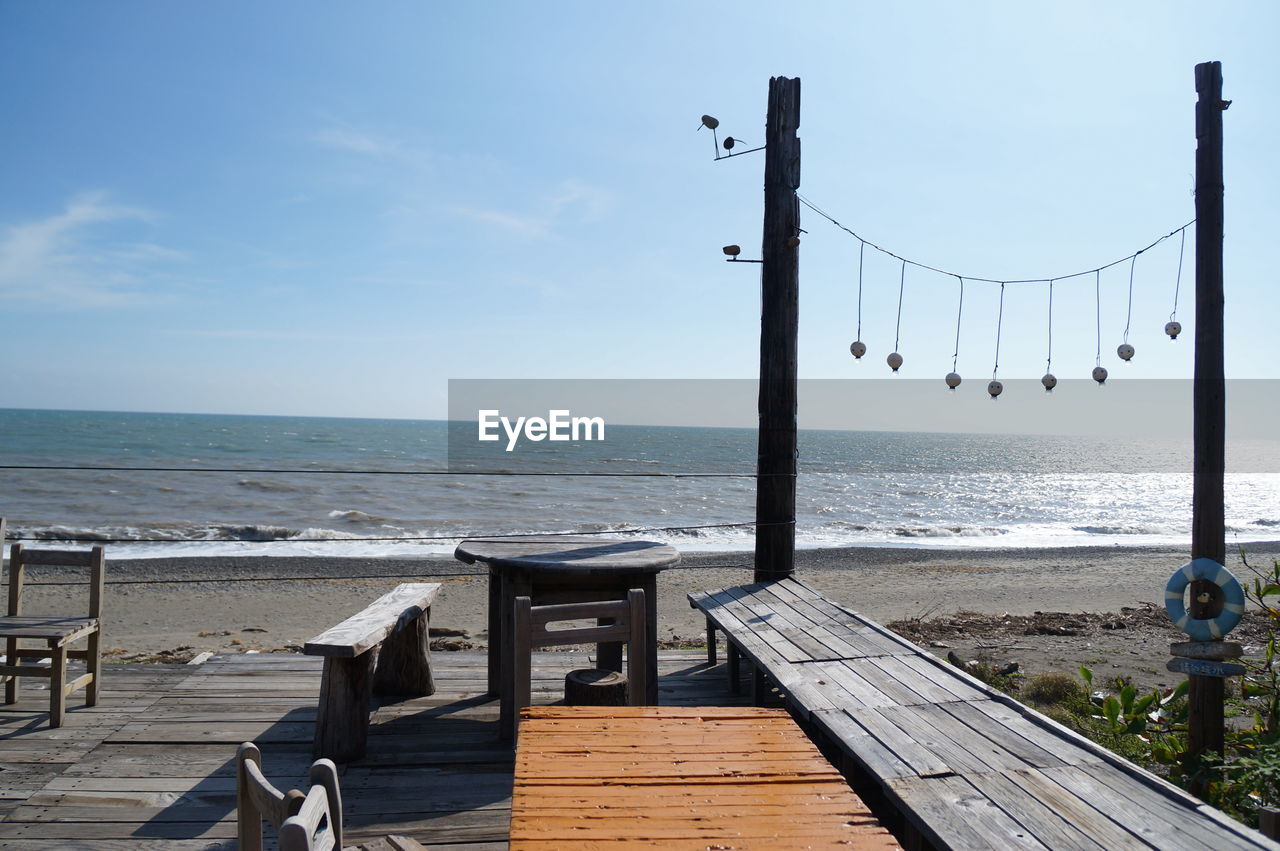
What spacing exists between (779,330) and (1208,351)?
255 centimetres

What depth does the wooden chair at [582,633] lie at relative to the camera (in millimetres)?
3328

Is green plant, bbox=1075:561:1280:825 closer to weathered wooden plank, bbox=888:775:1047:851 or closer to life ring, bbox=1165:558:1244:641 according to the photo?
life ring, bbox=1165:558:1244:641

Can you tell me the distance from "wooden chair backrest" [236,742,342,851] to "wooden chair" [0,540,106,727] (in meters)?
3.05

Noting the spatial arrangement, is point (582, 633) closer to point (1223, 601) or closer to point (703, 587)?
point (1223, 601)

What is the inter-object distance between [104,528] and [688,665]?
624 inches

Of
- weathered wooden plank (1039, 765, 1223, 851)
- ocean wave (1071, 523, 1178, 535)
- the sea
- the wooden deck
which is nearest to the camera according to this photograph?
weathered wooden plank (1039, 765, 1223, 851)

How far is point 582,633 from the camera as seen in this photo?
3428 millimetres

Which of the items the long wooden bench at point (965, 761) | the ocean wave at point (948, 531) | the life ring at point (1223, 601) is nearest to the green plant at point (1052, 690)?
the life ring at point (1223, 601)

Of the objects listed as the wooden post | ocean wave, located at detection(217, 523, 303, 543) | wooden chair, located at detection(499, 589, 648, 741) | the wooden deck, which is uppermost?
the wooden post

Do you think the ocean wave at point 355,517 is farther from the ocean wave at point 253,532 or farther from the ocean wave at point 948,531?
the ocean wave at point 948,531

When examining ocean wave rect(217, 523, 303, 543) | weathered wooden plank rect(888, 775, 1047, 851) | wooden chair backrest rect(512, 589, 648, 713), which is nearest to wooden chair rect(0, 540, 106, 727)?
wooden chair backrest rect(512, 589, 648, 713)

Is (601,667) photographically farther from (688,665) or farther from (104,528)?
(104,528)

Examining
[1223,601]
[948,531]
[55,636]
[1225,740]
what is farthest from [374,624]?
[948,531]

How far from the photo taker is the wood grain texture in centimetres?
156
